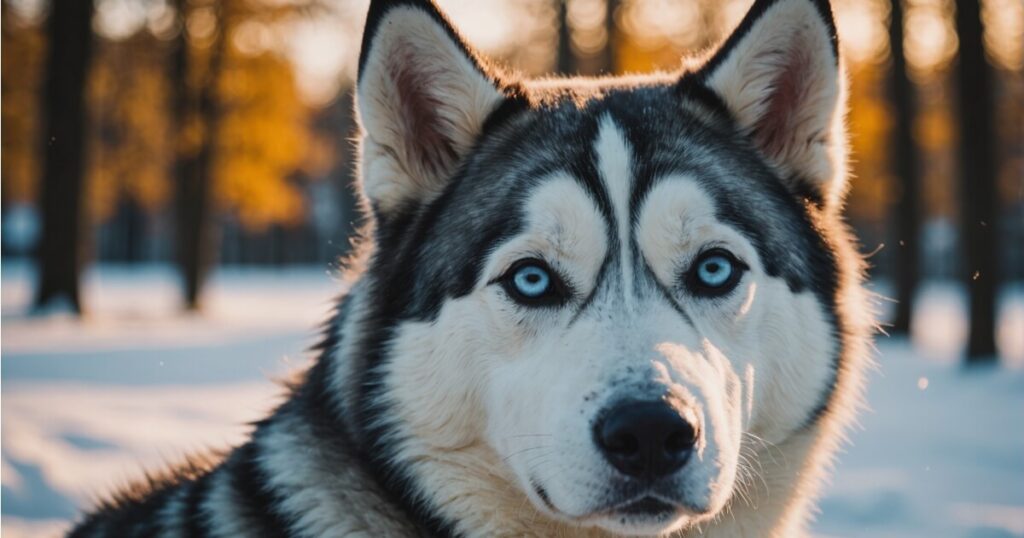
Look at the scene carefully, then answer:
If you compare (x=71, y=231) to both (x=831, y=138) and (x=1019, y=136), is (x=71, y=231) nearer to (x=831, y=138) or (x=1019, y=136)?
(x=831, y=138)

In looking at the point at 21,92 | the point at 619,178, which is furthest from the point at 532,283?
the point at 21,92

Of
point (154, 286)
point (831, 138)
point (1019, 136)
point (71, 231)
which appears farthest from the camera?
point (1019, 136)

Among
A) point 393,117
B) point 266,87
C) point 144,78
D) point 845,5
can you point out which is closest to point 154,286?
point 144,78

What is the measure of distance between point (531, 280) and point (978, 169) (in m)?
9.18

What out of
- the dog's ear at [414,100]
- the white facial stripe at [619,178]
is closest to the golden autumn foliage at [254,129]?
the dog's ear at [414,100]

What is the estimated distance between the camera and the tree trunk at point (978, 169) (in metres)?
9.45

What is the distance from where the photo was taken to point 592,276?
2266 mm

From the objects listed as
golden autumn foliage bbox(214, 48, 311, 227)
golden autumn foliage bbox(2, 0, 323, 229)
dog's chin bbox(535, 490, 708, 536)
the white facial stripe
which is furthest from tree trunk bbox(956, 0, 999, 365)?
golden autumn foliage bbox(214, 48, 311, 227)

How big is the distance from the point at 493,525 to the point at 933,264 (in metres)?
46.2

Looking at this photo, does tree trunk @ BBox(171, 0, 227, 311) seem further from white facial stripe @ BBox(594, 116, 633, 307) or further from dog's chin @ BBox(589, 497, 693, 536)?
dog's chin @ BBox(589, 497, 693, 536)

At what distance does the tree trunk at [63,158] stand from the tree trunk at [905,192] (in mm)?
12719

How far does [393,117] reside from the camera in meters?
2.62

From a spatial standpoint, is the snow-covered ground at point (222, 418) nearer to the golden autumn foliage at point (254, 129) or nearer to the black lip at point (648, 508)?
the black lip at point (648, 508)

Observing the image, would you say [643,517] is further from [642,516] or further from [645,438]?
[645,438]
